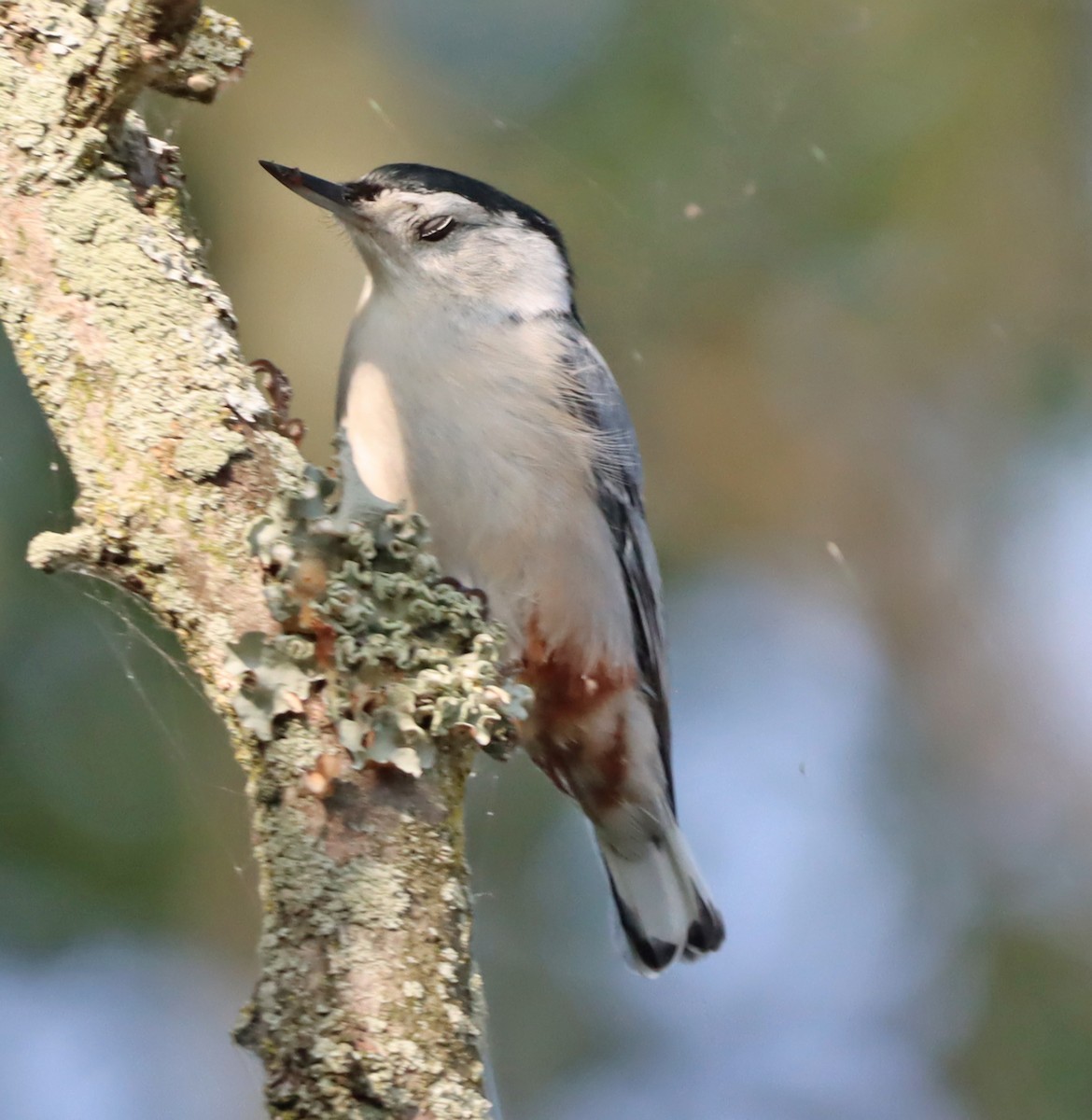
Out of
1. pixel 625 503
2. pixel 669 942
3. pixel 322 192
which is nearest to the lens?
pixel 322 192

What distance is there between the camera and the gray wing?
3.03 meters

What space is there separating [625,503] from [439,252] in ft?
2.33

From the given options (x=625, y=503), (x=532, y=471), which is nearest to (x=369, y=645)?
(x=532, y=471)

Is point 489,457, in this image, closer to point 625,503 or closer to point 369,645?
point 625,503

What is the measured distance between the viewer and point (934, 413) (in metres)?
5.06

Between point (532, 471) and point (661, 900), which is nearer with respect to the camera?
point (532, 471)

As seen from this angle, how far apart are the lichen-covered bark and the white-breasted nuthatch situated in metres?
0.88

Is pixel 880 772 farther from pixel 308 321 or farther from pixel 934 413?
pixel 308 321

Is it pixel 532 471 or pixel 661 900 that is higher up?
pixel 532 471

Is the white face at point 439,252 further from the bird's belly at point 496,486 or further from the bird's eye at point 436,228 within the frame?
the bird's belly at point 496,486

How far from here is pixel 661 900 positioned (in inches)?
129

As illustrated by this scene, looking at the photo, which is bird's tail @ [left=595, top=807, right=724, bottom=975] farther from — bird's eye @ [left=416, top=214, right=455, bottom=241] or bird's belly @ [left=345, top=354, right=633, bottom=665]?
bird's eye @ [left=416, top=214, right=455, bottom=241]

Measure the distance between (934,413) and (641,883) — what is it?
2.53 m

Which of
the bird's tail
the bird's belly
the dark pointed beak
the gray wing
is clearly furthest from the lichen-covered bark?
the bird's tail
